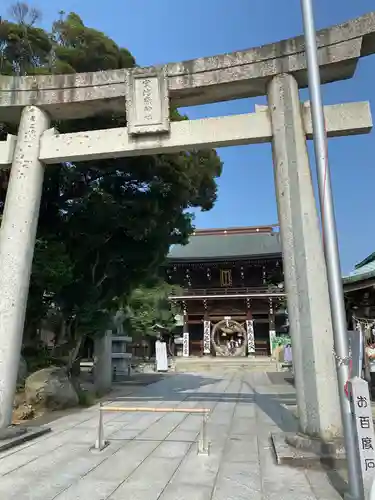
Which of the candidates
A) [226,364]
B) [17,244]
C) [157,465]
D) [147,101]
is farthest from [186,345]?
[157,465]

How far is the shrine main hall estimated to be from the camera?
31717 millimetres

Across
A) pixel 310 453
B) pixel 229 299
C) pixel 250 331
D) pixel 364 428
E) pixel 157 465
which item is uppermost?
pixel 229 299

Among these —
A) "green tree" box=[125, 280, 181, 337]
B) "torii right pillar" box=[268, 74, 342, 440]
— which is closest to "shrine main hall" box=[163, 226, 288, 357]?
"green tree" box=[125, 280, 181, 337]

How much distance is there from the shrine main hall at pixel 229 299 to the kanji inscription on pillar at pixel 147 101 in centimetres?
2470

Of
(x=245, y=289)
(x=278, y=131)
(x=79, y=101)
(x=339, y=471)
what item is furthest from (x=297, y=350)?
(x=245, y=289)

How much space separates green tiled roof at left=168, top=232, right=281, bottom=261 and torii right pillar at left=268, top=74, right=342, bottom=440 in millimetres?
25448

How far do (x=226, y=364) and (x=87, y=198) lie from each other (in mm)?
21255

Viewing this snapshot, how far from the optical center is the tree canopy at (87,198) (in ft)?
32.4

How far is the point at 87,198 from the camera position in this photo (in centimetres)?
1015

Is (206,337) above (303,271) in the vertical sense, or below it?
above

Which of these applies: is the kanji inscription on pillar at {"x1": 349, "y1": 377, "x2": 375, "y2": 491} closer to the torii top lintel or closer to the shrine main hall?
the torii top lintel

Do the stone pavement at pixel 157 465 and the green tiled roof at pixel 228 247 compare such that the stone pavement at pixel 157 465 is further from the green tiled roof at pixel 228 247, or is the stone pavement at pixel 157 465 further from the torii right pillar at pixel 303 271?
the green tiled roof at pixel 228 247

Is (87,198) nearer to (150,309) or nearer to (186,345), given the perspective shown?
(150,309)

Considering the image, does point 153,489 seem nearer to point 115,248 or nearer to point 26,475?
point 26,475
